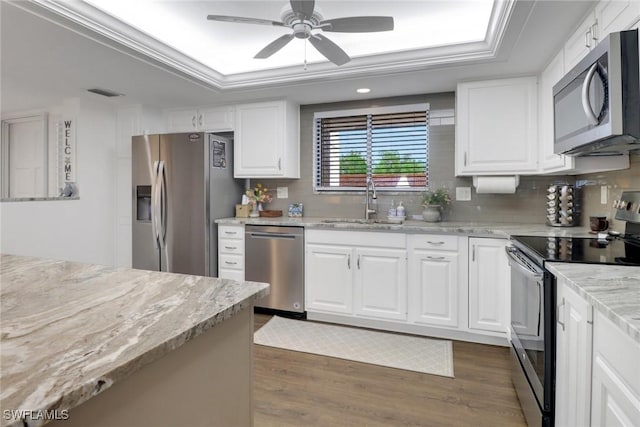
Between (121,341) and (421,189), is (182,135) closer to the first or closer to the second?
(421,189)

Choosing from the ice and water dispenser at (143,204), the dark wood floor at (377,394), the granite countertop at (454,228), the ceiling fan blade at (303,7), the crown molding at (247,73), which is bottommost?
the dark wood floor at (377,394)

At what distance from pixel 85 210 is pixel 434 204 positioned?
3641 millimetres

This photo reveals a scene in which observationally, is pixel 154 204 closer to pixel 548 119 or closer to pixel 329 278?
pixel 329 278

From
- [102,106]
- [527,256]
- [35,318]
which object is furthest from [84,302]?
[102,106]

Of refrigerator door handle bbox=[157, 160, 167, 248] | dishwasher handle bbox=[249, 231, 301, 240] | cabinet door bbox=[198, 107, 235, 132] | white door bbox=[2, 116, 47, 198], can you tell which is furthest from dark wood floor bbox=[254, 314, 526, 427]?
white door bbox=[2, 116, 47, 198]

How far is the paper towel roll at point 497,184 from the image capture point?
2.95 meters

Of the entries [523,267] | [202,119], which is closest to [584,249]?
[523,267]

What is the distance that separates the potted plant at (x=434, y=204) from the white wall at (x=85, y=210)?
3.44 meters

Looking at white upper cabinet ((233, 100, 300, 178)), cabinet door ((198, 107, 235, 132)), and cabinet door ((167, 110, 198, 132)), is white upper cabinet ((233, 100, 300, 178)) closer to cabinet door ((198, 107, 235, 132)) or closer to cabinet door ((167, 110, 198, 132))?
cabinet door ((198, 107, 235, 132))

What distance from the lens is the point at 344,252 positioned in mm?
3119

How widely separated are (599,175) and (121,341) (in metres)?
3.03

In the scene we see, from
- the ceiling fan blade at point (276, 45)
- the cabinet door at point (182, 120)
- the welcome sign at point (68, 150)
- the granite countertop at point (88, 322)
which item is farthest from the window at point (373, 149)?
the granite countertop at point (88, 322)

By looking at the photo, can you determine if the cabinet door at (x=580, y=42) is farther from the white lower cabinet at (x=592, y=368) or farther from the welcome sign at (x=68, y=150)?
the welcome sign at (x=68, y=150)

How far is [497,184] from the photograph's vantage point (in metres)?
2.97
